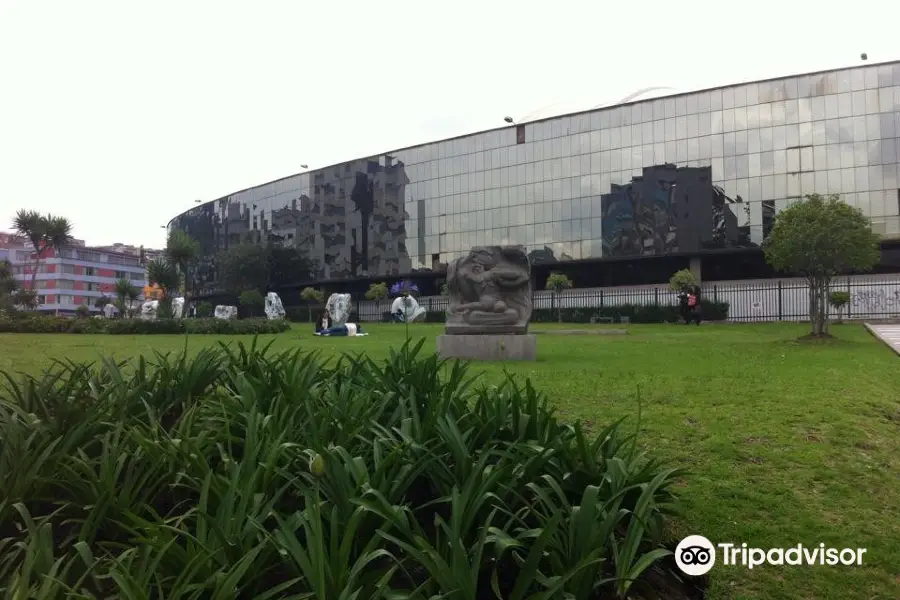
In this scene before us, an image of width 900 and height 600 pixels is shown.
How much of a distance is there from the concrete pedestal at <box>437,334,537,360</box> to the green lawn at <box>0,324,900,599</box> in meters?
1.64

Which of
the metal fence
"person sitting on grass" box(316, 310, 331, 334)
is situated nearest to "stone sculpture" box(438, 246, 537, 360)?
"person sitting on grass" box(316, 310, 331, 334)

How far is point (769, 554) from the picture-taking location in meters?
3.16

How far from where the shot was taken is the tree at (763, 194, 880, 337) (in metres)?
14.2

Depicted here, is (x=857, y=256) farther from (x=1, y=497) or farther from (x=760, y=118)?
(x=760, y=118)

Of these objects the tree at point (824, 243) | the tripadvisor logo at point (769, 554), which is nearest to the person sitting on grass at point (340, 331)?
the tree at point (824, 243)

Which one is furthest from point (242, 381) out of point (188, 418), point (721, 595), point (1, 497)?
point (721, 595)

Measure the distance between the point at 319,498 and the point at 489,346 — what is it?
28.2 ft

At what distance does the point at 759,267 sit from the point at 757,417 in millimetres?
36250

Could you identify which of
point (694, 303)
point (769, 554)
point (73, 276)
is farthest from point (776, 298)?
point (73, 276)

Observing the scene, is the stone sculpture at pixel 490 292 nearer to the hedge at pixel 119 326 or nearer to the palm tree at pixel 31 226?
the hedge at pixel 119 326

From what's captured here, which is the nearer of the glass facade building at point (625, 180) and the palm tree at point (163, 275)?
the palm tree at point (163, 275)

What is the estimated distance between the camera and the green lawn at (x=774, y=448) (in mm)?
3078

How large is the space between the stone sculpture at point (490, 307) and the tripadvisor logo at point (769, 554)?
24.7ft

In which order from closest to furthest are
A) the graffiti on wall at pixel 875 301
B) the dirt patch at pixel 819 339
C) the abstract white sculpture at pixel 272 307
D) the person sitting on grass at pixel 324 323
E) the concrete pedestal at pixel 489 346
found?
the concrete pedestal at pixel 489 346 < the dirt patch at pixel 819 339 < the person sitting on grass at pixel 324 323 < the graffiti on wall at pixel 875 301 < the abstract white sculpture at pixel 272 307
